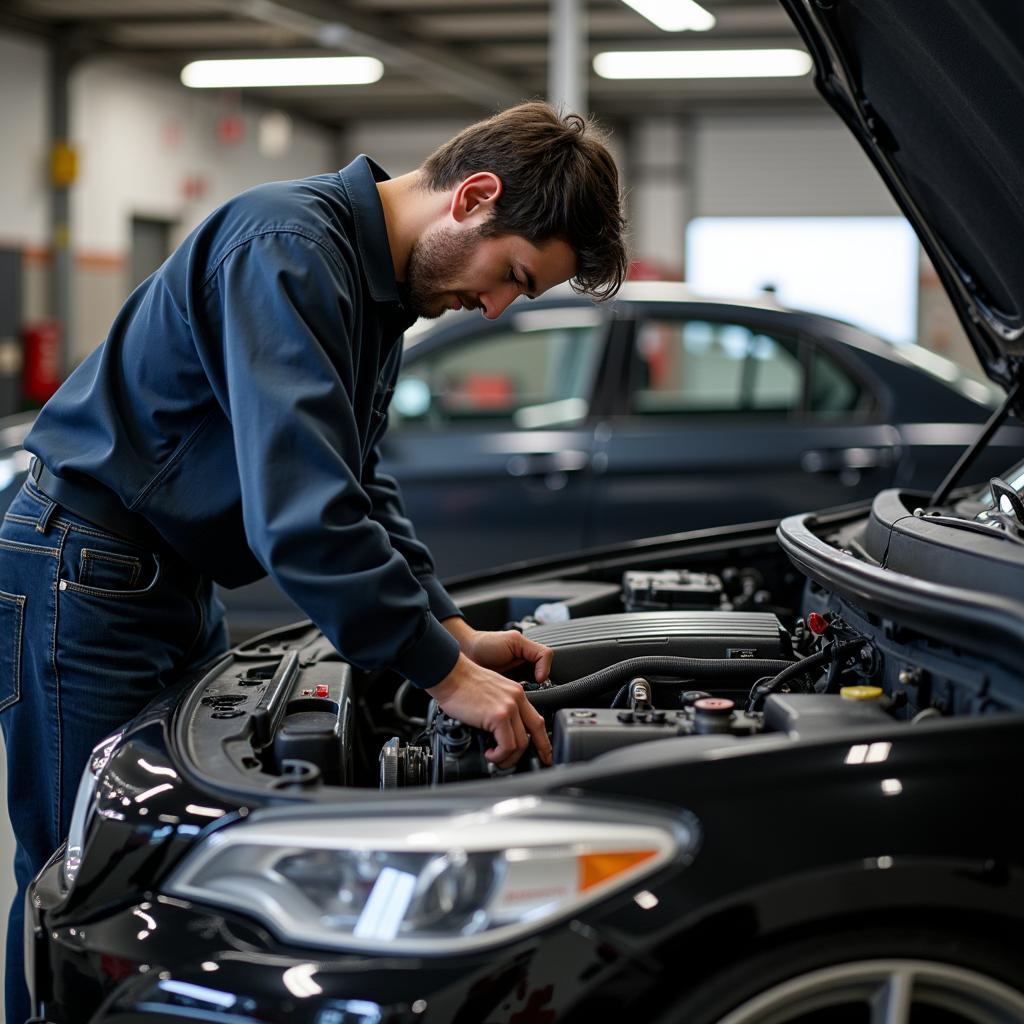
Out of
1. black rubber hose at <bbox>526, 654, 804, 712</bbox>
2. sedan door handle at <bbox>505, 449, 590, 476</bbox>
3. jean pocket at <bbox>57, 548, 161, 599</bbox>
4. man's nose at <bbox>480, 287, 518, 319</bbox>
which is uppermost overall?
man's nose at <bbox>480, 287, 518, 319</bbox>

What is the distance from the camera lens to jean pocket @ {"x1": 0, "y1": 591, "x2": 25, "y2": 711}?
2.18 m

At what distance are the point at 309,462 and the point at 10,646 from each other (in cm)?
79

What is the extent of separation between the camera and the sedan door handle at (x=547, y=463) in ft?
15.4

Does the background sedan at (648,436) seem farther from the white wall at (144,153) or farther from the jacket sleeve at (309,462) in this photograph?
the white wall at (144,153)

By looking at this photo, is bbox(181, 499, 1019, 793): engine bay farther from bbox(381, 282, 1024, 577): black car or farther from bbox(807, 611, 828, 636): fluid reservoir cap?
bbox(381, 282, 1024, 577): black car

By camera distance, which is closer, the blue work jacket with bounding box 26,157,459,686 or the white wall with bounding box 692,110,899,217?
the blue work jacket with bounding box 26,157,459,686

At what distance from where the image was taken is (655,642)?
232 centimetres

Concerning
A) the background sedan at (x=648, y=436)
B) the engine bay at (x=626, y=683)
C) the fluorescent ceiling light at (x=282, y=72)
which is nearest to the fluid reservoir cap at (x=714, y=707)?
the engine bay at (x=626, y=683)

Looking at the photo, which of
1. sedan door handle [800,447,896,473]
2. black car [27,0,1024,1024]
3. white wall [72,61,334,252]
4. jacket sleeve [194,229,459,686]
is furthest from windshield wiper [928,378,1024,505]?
white wall [72,61,334,252]

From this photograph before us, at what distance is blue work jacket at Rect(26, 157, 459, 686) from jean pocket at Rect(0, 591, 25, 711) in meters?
0.25

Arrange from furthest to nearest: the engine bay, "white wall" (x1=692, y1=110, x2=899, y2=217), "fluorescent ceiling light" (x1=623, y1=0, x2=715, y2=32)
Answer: "white wall" (x1=692, y1=110, x2=899, y2=217)
"fluorescent ceiling light" (x1=623, y1=0, x2=715, y2=32)
the engine bay

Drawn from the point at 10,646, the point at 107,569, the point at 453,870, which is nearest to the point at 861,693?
the point at 453,870

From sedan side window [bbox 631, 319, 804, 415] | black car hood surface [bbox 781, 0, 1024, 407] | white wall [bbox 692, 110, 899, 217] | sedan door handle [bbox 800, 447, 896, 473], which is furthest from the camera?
white wall [bbox 692, 110, 899, 217]

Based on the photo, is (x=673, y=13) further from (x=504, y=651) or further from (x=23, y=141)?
(x=504, y=651)
